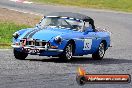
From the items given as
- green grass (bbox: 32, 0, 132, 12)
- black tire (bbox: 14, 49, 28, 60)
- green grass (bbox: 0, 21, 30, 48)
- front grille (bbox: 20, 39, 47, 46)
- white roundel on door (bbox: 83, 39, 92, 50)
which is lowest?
green grass (bbox: 32, 0, 132, 12)

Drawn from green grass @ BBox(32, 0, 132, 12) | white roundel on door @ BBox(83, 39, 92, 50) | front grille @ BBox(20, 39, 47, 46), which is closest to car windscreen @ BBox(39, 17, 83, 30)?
white roundel on door @ BBox(83, 39, 92, 50)

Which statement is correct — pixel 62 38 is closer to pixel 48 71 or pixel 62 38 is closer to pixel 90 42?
pixel 90 42

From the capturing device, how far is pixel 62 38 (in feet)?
44.7

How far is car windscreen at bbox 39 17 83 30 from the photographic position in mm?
15039

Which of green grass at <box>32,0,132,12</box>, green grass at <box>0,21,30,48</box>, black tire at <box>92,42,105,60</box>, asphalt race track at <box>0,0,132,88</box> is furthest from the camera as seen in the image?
green grass at <box>32,0,132,12</box>

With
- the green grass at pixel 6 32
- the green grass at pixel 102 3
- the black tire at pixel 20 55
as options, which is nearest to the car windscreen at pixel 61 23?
the black tire at pixel 20 55

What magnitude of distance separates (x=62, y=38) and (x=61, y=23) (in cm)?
155

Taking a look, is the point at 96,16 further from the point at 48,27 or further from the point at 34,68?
the point at 34,68

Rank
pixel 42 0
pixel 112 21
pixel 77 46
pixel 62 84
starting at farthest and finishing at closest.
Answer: pixel 42 0, pixel 112 21, pixel 77 46, pixel 62 84

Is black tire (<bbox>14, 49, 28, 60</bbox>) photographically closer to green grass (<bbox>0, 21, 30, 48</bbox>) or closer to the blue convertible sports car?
the blue convertible sports car

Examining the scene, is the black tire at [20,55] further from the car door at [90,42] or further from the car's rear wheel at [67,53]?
the car door at [90,42]

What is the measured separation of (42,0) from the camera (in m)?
53.3

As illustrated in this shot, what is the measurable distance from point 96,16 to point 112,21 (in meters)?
3.07

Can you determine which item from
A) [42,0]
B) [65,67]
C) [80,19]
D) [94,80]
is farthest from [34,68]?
[42,0]
